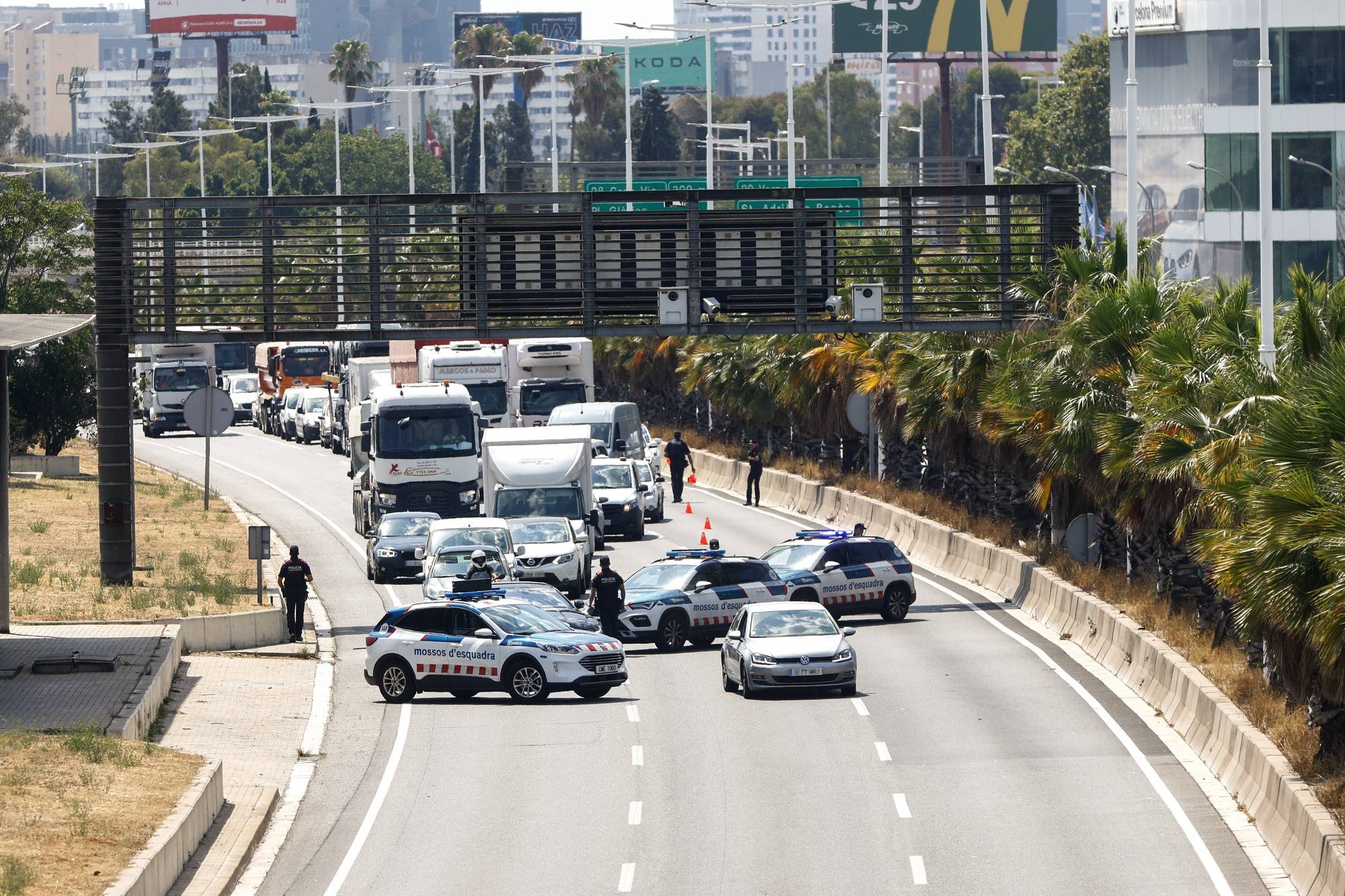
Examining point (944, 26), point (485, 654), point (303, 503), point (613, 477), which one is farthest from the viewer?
point (944, 26)

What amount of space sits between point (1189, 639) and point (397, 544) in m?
18.8

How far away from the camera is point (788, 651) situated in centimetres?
2903

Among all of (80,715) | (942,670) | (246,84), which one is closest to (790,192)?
(942,670)

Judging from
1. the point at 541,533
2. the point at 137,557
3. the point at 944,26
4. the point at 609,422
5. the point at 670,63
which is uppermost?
the point at 670,63

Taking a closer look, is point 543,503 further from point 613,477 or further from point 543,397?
point 543,397

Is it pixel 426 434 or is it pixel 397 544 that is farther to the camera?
pixel 426 434

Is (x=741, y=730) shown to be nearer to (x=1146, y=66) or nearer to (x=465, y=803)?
(x=465, y=803)

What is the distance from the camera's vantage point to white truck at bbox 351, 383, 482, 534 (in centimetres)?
4700

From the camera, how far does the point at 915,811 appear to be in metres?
21.8

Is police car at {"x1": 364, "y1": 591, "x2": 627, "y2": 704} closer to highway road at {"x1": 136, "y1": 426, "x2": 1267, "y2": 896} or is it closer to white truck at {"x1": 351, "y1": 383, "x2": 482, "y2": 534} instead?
highway road at {"x1": 136, "y1": 426, "x2": 1267, "y2": 896}

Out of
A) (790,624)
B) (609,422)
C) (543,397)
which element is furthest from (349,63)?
(790,624)

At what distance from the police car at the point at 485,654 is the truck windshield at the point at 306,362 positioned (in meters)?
57.5

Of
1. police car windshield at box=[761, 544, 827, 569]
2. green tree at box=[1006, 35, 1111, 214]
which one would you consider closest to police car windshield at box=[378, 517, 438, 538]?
police car windshield at box=[761, 544, 827, 569]

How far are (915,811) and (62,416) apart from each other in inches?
→ 1741
